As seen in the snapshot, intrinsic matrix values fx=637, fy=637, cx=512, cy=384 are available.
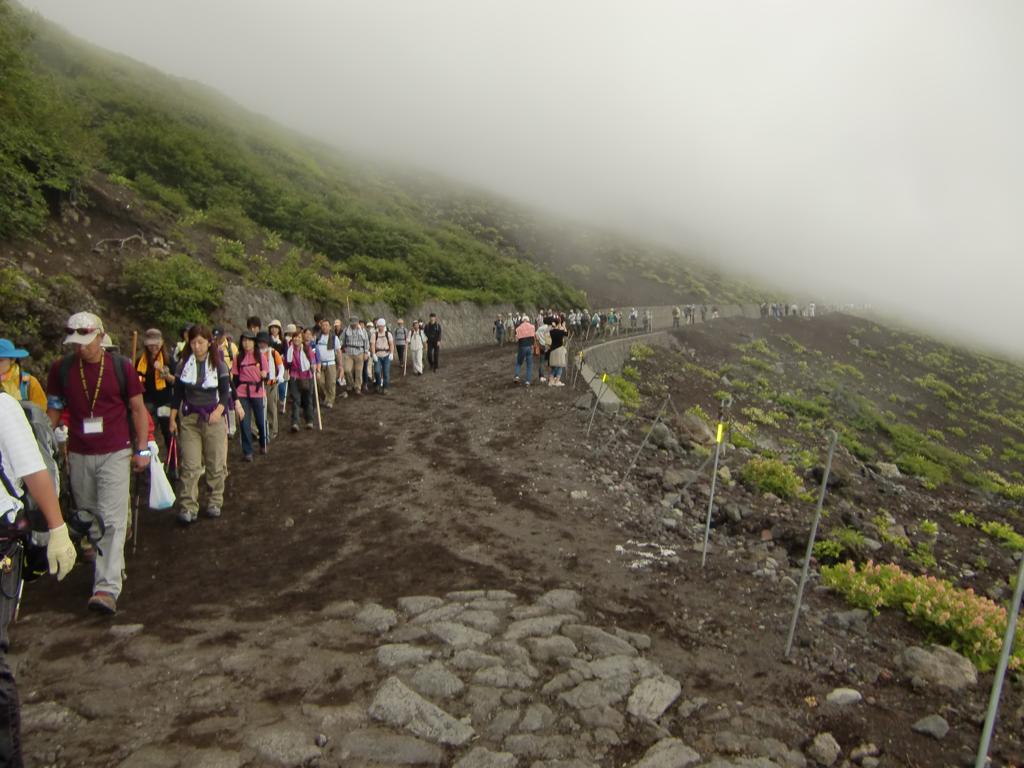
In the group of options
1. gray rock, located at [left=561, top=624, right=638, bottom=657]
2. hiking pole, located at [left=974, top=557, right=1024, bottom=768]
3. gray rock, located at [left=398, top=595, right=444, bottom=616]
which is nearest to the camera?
hiking pole, located at [left=974, top=557, right=1024, bottom=768]

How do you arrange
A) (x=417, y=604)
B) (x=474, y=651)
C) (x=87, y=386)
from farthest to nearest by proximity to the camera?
(x=417, y=604), (x=87, y=386), (x=474, y=651)

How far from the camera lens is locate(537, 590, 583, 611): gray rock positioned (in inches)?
243

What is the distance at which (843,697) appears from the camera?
16.1ft

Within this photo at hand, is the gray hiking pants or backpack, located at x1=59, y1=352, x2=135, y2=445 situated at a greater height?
backpack, located at x1=59, y1=352, x2=135, y2=445

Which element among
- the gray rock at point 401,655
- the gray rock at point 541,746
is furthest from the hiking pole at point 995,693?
the gray rock at point 401,655

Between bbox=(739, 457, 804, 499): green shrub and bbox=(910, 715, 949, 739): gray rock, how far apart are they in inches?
337

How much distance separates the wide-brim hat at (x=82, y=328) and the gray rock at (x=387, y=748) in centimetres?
402

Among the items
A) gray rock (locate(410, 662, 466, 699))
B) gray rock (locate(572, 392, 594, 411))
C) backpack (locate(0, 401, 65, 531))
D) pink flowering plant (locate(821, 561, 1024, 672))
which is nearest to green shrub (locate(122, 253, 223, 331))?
gray rock (locate(572, 392, 594, 411))

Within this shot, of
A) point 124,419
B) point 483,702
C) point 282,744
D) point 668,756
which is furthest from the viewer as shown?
point 124,419

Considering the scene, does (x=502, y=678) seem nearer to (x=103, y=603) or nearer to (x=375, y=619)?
(x=375, y=619)

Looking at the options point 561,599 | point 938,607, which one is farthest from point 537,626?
point 938,607

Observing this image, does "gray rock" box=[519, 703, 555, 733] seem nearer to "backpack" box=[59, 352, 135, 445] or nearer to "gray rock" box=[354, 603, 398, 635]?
"gray rock" box=[354, 603, 398, 635]

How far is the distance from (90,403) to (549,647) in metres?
4.61

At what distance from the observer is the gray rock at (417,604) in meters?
5.95
